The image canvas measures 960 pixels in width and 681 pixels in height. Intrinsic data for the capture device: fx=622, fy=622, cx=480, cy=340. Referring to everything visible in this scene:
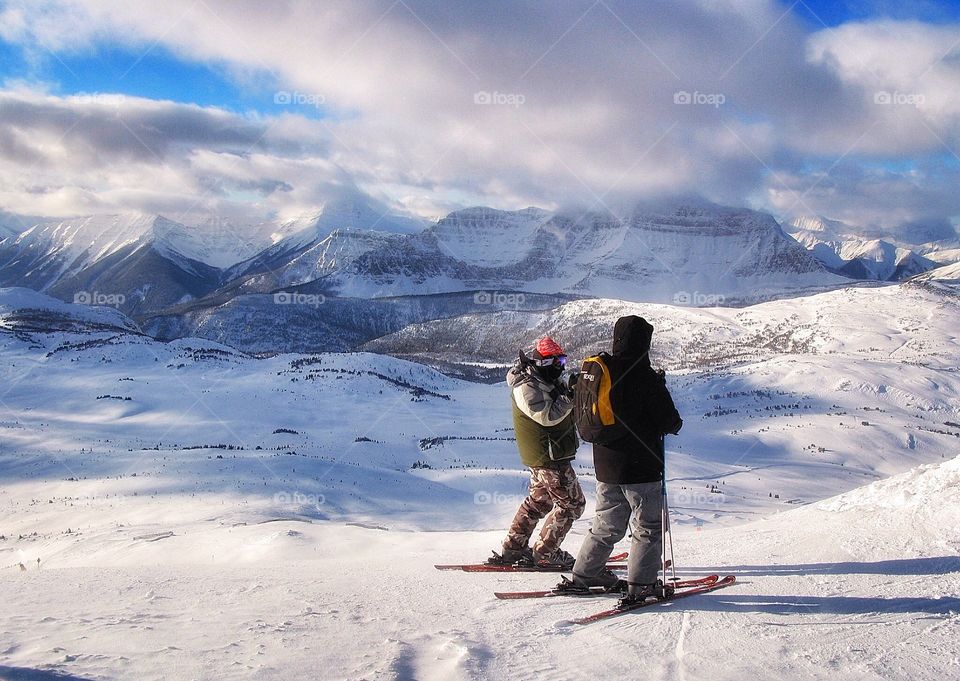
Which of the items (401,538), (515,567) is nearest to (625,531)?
(515,567)

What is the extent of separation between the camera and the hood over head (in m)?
5.00

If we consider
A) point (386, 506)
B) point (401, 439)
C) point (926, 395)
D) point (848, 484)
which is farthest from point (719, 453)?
point (926, 395)

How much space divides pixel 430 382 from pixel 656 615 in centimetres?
7076

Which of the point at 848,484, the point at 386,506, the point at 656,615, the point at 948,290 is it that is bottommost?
the point at 848,484

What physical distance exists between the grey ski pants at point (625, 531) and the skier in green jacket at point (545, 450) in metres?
Answer: 0.86

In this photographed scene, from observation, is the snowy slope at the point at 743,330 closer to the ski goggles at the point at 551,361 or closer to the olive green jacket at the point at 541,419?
the olive green jacket at the point at 541,419

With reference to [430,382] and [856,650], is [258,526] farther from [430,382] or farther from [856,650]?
[430,382]

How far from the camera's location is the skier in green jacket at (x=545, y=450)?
6.00 metres

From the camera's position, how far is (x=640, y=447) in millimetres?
5000

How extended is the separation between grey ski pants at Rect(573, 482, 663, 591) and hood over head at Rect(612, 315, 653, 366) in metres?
1.07

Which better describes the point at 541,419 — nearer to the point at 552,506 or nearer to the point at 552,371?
the point at 552,371

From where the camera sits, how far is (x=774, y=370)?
61406 millimetres

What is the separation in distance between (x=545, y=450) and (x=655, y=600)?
1778mm

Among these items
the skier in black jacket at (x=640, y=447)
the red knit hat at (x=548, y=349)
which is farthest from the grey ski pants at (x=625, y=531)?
the red knit hat at (x=548, y=349)
